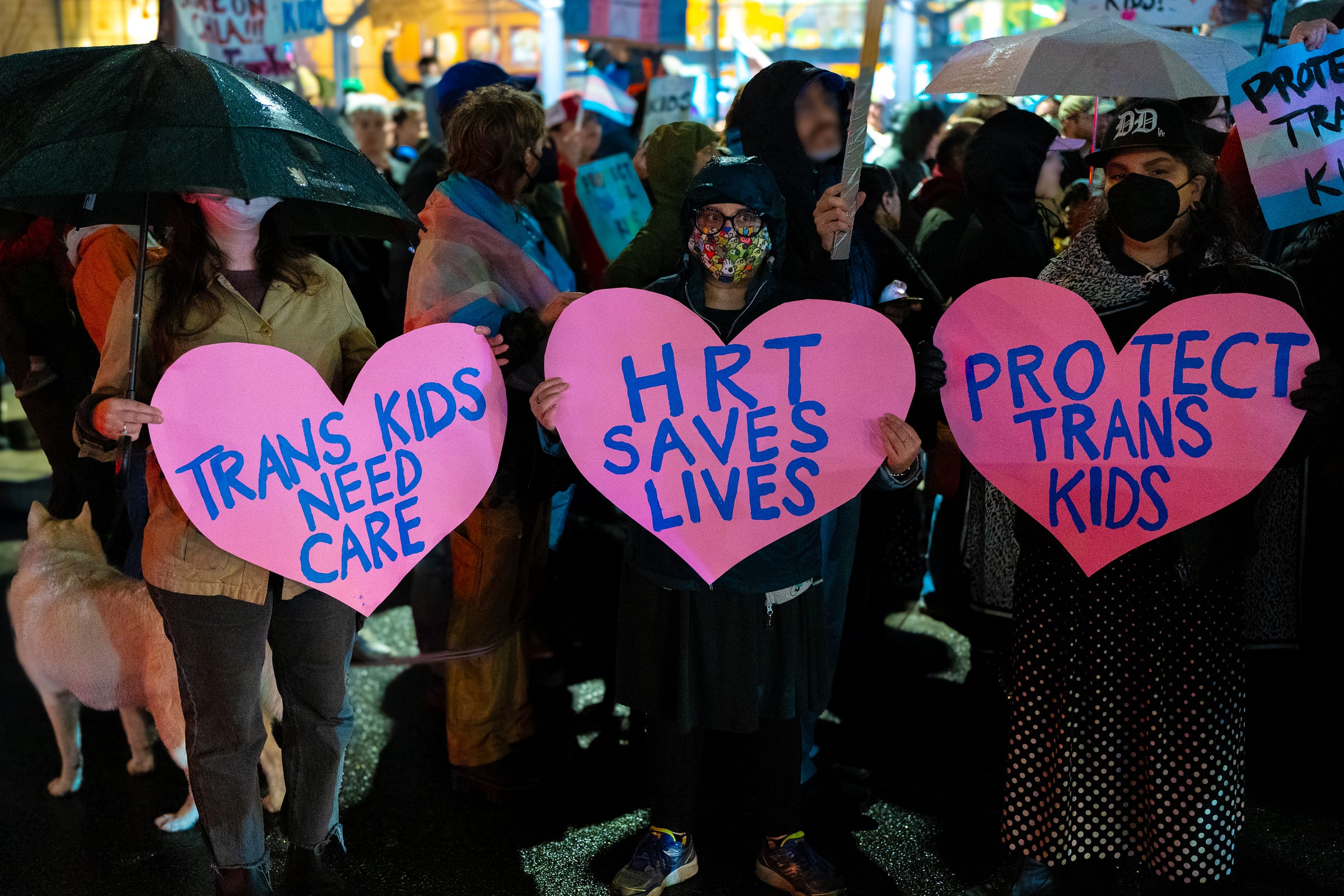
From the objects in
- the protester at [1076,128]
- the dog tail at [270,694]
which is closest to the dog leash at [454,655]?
the dog tail at [270,694]

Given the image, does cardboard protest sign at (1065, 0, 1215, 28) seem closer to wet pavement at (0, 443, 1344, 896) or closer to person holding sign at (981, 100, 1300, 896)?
person holding sign at (981, 100, 1300, 896)

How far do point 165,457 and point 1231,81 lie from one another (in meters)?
2.68

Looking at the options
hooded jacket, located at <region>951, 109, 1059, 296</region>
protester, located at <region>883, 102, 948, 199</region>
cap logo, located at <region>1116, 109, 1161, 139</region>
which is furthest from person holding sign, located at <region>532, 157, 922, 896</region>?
protester, located at <region>883, 102, 948, 199</region>

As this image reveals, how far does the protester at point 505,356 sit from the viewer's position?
117 inches

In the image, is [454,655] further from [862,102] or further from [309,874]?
[862,102]

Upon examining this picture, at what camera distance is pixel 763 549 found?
2.57 metres

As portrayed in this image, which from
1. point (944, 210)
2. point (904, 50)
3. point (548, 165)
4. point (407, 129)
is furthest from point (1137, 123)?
point (904, 50)

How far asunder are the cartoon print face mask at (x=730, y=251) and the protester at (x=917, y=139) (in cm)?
323

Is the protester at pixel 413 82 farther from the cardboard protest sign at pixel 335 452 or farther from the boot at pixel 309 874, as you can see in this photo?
the boot at pixel 309 874

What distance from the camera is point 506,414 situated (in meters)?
2.63

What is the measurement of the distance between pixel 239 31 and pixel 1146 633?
5.93m

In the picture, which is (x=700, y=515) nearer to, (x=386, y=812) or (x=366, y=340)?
(x=366, y=340)

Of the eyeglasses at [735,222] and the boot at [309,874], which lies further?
the boot at [309,874]

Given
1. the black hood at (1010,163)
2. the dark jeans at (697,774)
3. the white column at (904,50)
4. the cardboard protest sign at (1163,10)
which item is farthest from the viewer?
the white column at (904,50)
